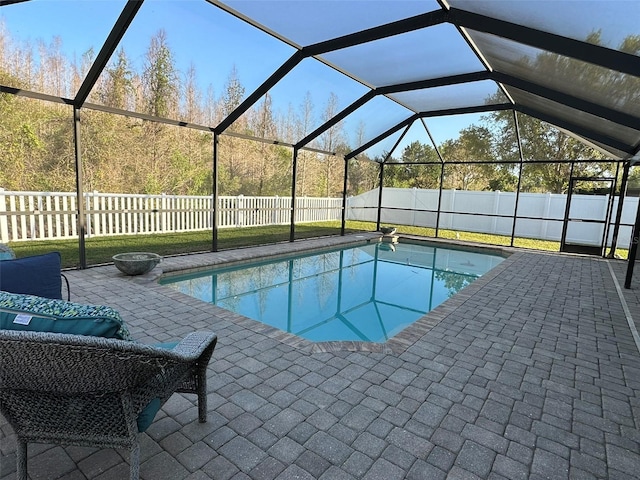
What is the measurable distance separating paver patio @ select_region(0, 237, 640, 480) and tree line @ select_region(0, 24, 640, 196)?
2965 millimetres

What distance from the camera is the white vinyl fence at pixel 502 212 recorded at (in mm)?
11883

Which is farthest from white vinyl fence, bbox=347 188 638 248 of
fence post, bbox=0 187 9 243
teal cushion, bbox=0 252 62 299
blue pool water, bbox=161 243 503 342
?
teal cushion, bbox=0 252 62 299

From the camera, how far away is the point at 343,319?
16.8 ft

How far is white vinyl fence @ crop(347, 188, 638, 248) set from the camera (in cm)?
1188

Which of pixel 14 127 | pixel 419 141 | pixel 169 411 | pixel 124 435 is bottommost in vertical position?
pixel 169 411

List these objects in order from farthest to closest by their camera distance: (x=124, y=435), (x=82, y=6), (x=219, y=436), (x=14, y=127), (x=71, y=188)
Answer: (x=71, y=188)
(x=14, y=127)
(x=82, y=6)
(x=219, y=436)
(x=124, y=435)

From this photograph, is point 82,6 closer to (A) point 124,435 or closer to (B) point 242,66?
(B) point 242,66

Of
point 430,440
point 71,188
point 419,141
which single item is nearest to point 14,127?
point 71,188

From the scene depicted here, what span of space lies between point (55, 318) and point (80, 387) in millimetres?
288

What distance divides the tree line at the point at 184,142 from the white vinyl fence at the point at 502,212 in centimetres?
147

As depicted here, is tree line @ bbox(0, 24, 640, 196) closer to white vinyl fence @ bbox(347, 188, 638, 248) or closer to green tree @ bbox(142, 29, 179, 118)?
green tree @ bbox(142, 29, 179, 118)

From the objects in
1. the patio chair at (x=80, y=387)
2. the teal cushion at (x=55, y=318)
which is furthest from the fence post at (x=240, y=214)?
the teal cushion at (x=55, y=318)

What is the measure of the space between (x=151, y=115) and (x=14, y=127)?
4225 mm

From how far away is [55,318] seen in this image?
4.32 ft
